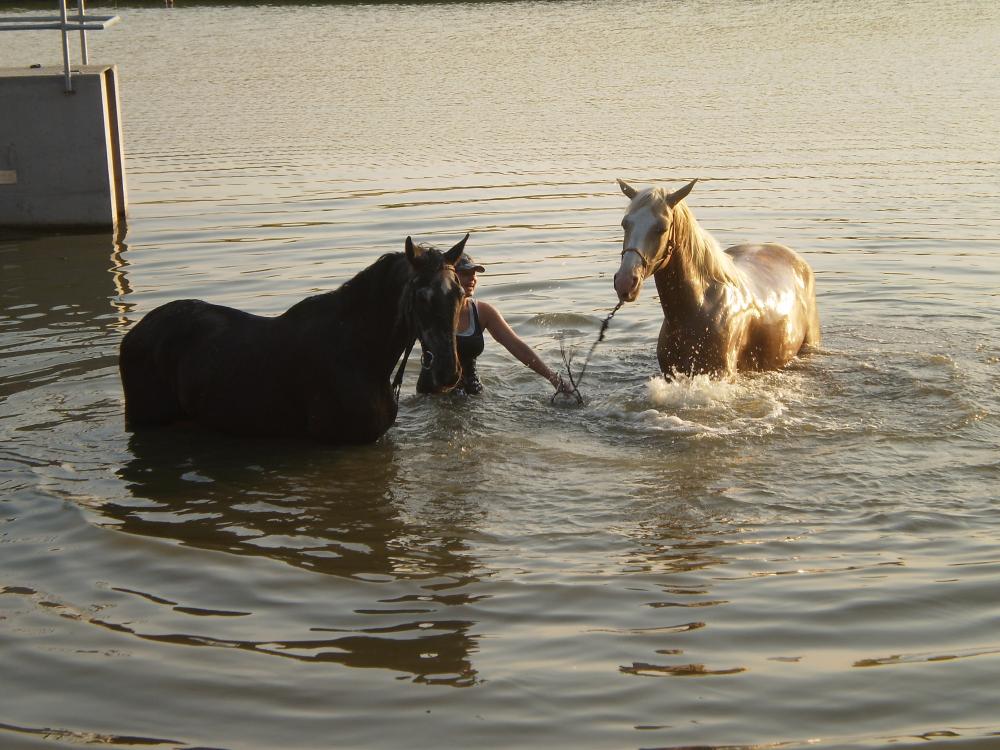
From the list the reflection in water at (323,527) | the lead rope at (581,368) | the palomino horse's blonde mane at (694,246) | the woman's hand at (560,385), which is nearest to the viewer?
the reflection in water at (323,527)

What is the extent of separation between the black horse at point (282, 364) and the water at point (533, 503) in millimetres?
234

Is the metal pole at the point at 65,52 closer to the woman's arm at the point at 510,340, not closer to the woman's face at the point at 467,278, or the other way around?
the woman's arm at the point at 510,340

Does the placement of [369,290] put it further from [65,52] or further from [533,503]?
[65,52]

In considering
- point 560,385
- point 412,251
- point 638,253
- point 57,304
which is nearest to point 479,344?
point 560,385

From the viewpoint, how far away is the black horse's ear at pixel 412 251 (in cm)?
626

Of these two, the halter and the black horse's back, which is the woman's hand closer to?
the halter

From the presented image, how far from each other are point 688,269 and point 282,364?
8.74 feet

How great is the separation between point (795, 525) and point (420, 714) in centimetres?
247

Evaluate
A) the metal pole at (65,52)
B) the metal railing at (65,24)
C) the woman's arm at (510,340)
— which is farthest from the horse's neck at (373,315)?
the metal pole at (65,52)

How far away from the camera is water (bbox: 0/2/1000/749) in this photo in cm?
448

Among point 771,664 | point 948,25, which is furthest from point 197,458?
point 948,25

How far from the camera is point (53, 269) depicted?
1221 centimetres

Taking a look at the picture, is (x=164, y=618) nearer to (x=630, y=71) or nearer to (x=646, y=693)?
(x=646, y=693)

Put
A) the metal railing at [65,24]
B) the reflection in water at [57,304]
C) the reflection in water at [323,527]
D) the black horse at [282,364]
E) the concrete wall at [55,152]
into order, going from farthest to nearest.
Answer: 1. the concrete wall at [55,152]
2. the metal railing at [65,24]
3. the reflection in water at [57,304]
4. the black horse at [282,364]
5. the reflection in water at [323,527]
